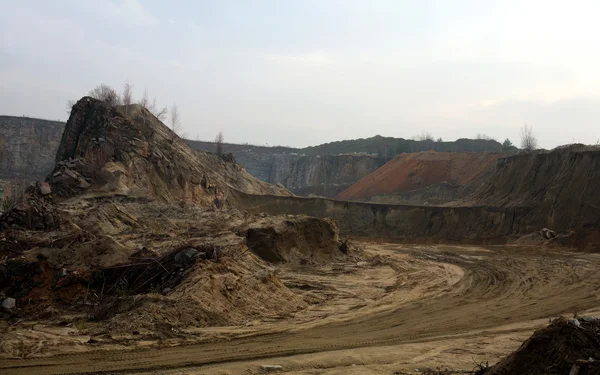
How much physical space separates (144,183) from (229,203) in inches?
342

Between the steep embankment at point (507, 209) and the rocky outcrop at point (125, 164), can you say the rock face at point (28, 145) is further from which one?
the steep embankment at point (507, 209)

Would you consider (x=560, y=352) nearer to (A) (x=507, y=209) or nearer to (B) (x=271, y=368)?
(B) (x=271, y=368)

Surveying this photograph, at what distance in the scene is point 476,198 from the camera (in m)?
43.3

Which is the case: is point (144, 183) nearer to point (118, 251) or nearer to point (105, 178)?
point (105, 178)

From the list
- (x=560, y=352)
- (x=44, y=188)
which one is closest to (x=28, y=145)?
(x=44, y=188)

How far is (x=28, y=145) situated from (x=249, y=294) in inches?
3106

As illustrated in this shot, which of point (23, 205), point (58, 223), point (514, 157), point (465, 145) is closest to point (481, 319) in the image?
point (58, 223)

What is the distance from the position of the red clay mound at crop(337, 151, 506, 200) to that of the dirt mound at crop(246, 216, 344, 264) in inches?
1617

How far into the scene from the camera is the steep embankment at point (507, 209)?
31459 mm

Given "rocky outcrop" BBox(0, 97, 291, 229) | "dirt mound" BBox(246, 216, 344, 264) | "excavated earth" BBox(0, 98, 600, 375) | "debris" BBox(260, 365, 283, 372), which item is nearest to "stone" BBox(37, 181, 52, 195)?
"rocky outcrop" BBox(0, 97, 291, 229)

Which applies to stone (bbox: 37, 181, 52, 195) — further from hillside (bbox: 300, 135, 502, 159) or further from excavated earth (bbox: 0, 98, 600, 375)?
hillside (bbox: 300, 135, 502, 159)

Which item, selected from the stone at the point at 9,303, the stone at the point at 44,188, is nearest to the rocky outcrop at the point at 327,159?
the stone at the point at 44,188

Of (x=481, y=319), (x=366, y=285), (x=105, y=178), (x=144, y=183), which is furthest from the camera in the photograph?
(x=144, y=183)

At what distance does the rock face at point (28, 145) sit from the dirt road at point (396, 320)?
7163cm
